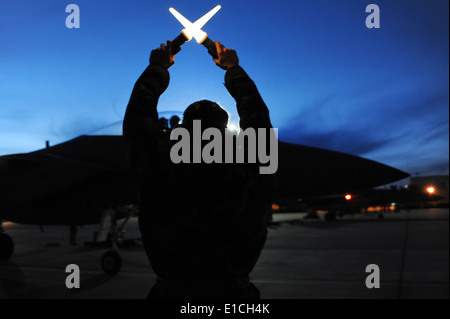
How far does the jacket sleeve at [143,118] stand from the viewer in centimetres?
150

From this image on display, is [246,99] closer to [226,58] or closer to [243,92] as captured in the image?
[243,92]

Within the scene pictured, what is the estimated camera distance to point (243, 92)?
1.60 metres

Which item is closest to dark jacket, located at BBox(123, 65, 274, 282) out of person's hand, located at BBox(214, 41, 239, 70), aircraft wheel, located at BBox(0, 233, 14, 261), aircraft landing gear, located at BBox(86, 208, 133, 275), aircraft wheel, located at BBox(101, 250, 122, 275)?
person's hand, located at BBox(214, 41, 239, 70)

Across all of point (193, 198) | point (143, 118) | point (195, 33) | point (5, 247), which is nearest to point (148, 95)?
point (143, 118)

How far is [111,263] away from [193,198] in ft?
24.3

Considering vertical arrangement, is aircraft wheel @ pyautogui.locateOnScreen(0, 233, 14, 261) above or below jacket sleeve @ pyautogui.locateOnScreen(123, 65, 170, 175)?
below

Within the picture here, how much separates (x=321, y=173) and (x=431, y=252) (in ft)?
25.3

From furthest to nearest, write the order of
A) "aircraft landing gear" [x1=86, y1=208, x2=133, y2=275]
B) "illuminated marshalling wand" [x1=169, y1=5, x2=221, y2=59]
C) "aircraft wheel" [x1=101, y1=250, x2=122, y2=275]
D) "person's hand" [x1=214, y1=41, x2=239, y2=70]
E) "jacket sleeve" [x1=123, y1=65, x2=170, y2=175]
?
1. "aircraft wheel" [x1=101, y1=250, x2=122, y2=275]
2. "aircraft landing gear" [x1=86, y1=208, x2=133, y2=275]
3. "person's hand" [x1=214, y1=41, x2=239, y2=70]
4. "jacket sleeve" [x1=123, y1=65, x2=170, y2=175]
5. "illuminated marshalling wand" [x1=169, y1=5, x2=221, y2=59]

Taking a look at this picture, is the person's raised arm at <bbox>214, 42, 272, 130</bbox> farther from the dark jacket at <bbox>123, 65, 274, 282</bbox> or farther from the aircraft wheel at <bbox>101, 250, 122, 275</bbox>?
the aircraft wheel at <bbox>101, 250, 122, 275</bbox>

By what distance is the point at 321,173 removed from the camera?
212 inches

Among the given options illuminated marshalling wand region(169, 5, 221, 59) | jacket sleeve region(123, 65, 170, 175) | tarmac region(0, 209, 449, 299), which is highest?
illuminated marshalling wand region(169, 5, 221, 59)

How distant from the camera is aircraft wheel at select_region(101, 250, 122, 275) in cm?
807

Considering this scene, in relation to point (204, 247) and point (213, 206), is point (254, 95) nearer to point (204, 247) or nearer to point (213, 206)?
point (213, 206)
